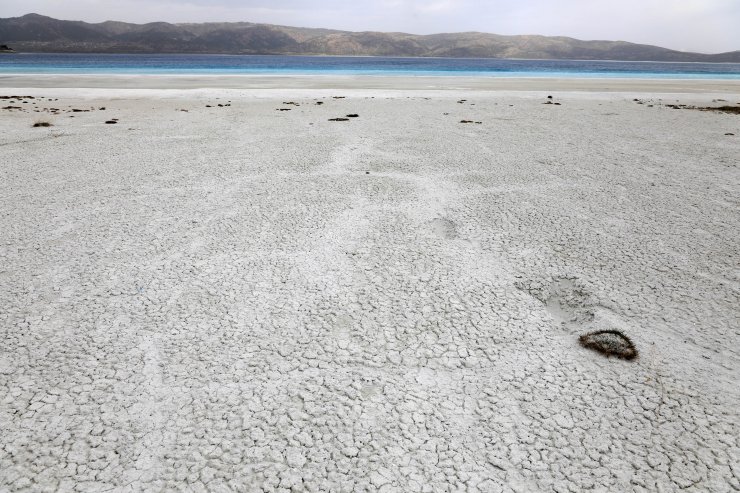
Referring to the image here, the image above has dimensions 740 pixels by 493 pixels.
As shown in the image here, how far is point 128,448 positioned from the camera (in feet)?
7.27

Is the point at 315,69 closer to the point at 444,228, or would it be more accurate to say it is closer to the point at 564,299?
the point at 444,228

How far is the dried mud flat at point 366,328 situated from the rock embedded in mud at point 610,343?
0.08 metres

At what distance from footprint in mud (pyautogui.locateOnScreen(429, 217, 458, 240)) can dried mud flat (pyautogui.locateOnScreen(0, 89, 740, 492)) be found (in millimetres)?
47

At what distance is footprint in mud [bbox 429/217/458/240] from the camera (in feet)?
15.6

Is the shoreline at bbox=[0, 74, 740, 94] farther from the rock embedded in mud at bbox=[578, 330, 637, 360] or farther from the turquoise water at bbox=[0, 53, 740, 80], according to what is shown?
the rock embedded in mud at bbox=[578, 330, 637, 360]

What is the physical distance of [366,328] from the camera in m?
3.18

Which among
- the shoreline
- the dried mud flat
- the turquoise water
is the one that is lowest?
the dried mud flat

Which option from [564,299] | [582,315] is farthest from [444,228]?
[582,315]

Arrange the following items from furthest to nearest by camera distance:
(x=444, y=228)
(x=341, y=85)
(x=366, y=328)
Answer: (x=341, y=85) < (x=444, y=228) < (x=366, y=328)

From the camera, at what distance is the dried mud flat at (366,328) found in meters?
2.17

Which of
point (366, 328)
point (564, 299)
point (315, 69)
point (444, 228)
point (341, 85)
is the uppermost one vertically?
point (315, 69)

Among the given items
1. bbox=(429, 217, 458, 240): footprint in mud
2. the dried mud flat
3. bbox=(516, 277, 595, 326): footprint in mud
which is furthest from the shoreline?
bbox=(516, 277, 595, 326): footprint in mud

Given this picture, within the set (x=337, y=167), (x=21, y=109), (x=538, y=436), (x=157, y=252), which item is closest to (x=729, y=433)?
(x=538, y=436)

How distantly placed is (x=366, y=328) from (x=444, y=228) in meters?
2.14
